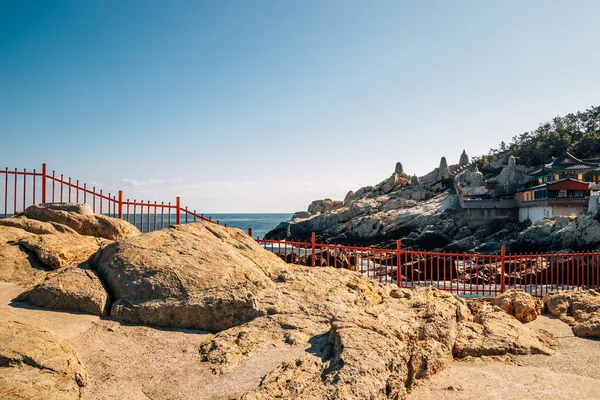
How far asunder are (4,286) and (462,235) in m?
41.9

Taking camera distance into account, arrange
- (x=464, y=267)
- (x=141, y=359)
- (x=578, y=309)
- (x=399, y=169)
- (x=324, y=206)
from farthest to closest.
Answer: (x=324, y=206)
(x=399, y=169)
(x=464, y=267)
(x=578, y=309)
(x=141, y=359)

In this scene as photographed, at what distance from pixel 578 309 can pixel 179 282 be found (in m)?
9.20

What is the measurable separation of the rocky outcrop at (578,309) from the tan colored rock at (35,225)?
452 inches

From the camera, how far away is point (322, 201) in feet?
226

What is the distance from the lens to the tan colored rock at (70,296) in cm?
589

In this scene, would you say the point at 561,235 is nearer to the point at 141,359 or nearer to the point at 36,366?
the point at 141,359

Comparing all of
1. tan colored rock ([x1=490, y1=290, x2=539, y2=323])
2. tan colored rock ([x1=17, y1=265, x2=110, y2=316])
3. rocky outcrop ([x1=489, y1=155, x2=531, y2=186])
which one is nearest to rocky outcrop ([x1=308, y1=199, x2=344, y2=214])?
rocky outcrop ([x1=489, y1=155, x2=531, y2=186])

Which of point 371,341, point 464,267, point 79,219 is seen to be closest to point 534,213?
point 464,267

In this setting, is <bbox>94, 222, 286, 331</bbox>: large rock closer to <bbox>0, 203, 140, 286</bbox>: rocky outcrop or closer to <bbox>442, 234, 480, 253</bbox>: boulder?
<bbox>0, 203, 140, 286</bbox>: rocky outcrop

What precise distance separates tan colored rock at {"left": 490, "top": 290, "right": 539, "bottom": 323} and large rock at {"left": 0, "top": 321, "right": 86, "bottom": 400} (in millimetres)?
8597

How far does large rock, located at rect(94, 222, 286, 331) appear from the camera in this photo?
235 inches

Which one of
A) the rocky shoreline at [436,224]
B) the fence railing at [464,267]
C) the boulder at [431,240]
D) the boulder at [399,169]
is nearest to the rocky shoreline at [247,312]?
the fence railing at [464,267]

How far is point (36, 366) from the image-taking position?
4.04m

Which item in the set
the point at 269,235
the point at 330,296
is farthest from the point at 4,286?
the point at 269,235
